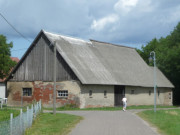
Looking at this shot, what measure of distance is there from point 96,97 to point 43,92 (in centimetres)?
580

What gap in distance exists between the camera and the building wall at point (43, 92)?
107 feet

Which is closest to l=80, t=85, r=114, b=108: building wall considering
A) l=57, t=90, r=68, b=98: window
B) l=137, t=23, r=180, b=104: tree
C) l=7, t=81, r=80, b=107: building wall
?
l=7, t=81, r=80, b=107: building wall

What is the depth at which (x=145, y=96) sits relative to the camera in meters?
42.0

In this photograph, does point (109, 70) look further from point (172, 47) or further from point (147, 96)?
point (172, 47)

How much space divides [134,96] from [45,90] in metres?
11.6

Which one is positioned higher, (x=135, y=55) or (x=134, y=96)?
(x=135, y=55)

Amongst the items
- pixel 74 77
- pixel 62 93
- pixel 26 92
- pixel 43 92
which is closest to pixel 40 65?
pixel 43 92

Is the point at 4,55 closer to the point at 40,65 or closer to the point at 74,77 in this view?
the point at 40,65

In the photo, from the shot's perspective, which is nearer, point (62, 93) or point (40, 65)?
point (62, 93)

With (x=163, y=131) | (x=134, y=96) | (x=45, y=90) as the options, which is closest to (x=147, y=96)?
(x=134, y=96)

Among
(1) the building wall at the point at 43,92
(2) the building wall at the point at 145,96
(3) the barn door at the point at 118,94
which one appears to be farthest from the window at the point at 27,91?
(2) the building wall at the point at 145,96

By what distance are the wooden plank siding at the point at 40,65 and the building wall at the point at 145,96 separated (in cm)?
915

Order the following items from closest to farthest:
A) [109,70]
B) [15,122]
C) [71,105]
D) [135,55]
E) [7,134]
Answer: [7,134]
[15,122]
[71,105]
[109,70]
[135,55]

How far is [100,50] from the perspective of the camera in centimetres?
4175
